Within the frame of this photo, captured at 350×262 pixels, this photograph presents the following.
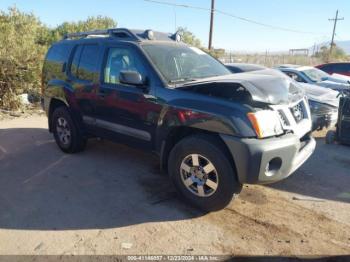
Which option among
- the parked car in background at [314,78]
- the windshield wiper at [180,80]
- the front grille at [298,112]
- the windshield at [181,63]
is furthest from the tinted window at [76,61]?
the parked car in background at [314,78]

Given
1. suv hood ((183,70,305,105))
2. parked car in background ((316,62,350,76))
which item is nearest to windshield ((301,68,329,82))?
parked car in background ((316,62,350,76))

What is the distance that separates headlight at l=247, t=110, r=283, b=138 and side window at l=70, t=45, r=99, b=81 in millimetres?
2558

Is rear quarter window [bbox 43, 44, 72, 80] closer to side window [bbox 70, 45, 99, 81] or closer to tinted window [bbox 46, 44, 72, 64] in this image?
tinted window [bbox 46, 44, 72, 64]

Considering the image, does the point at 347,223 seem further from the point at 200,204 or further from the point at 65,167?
the point at 65,167

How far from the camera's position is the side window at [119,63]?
4.21 m

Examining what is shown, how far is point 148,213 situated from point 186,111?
4.00ft

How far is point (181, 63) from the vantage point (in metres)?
4.47

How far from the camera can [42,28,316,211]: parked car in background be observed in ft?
10.8

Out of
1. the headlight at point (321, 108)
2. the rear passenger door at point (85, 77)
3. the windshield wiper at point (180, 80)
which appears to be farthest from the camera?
the headlight at point (321, 108)

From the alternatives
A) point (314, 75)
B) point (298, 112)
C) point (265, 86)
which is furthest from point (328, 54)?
point (265, 86)

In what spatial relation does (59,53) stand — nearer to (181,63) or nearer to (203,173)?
(181,63)

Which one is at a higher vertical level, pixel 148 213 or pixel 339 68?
pixel 339 68

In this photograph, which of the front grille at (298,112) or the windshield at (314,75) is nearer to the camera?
the front grille at (298,112)

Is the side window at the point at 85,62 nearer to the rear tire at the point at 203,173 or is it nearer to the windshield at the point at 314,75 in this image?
the rear tire at the point at 203,173
